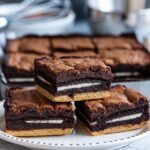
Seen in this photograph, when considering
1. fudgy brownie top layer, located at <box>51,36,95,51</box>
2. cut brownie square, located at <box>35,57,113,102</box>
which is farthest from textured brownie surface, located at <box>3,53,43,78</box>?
cut brownie square, located at <box>35,57,113,102</box>

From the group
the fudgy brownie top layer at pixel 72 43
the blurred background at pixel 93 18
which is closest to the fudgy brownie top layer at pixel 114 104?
the fudgy brownie top layer at pixel 72 43

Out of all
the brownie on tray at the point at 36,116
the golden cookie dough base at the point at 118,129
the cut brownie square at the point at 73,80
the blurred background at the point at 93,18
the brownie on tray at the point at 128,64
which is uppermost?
the cut brownie square at the point at 73,80

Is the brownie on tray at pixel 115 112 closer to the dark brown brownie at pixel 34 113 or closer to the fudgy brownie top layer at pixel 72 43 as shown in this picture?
the dark brown brownie at pixel 34 113

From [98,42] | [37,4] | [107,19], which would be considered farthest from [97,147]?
[37,4]

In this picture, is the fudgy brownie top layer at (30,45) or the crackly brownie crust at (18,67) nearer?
the crackly brownie crust at (18,67)

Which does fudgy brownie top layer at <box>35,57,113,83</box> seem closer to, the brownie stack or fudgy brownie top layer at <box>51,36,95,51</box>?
the brownie stack

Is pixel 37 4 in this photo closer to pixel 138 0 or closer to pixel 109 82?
pixel 138 0

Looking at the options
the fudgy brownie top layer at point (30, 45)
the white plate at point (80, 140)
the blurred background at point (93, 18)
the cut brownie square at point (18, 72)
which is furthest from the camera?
the blurred background at point (93, 18)
